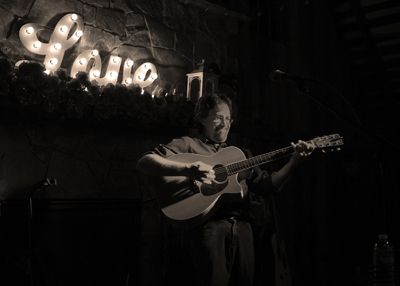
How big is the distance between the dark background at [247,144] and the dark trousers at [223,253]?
85 centimetres

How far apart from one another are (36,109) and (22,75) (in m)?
0.28

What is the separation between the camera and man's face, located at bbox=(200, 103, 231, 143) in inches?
134

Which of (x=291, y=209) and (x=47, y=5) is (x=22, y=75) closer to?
(x=47, y=5)

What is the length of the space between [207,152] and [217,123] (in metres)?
0.26

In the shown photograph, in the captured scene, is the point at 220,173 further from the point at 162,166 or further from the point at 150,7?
the point at 150,7

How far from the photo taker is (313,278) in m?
5.62

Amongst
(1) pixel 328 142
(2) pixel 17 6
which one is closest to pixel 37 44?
(2) pixel 17 6

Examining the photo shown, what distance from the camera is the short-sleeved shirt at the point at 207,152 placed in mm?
3207

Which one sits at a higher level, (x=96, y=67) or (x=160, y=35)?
(x=160, y=35)

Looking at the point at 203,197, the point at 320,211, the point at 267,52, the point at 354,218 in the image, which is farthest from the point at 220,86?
the point at 354,218

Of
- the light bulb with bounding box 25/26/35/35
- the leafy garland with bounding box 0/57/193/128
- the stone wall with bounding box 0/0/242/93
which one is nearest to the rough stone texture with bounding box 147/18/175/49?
the stone wall with bounding box 0/0/242/93

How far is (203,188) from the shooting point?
3123 mm

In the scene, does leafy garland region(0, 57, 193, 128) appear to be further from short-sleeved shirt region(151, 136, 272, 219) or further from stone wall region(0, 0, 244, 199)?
short-sleeved shirt region(151, 136, 272, 219)

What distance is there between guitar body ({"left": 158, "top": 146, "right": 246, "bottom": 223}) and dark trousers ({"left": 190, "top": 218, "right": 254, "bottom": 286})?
7.1 inches
